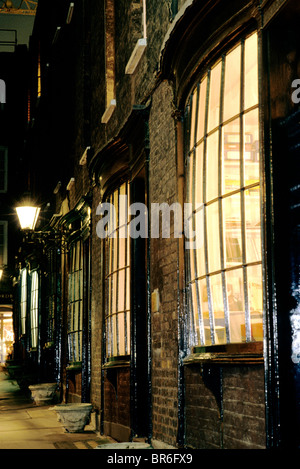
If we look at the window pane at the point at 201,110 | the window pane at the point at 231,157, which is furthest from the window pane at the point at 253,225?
the window pane at the point at 201,110

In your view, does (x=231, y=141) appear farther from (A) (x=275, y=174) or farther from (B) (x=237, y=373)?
(B) (x=237, y=373)

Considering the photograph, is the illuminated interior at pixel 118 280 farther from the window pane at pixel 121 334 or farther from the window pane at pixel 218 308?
the window pane at pixel 218 308

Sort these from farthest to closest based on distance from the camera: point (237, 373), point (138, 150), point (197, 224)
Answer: point (138, 150), point (197, 224), point (237, 373)

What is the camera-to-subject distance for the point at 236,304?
501cm

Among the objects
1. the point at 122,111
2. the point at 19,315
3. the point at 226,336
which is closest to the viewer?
the point at 226,336

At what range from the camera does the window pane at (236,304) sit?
16.1 ft

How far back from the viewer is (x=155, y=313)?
7199 millimetres

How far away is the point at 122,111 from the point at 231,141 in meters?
4.62

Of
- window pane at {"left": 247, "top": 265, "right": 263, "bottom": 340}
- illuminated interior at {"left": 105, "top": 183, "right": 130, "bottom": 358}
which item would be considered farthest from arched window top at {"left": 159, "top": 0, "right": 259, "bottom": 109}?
illuminated interior at {"left": 105, "top": 183, "right": 130, "bottom": 358}

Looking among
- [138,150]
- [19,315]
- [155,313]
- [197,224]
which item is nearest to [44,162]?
[19,315]

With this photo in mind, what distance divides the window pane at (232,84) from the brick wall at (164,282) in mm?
1424

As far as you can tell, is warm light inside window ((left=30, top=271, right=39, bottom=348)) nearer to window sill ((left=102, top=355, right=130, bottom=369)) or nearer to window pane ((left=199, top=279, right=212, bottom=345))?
window sill ((left=102, top=355, right=130, bottom=369))

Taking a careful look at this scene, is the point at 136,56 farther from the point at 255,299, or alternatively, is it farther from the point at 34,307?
the point at 34,307

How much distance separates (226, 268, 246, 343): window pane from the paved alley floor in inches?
168
